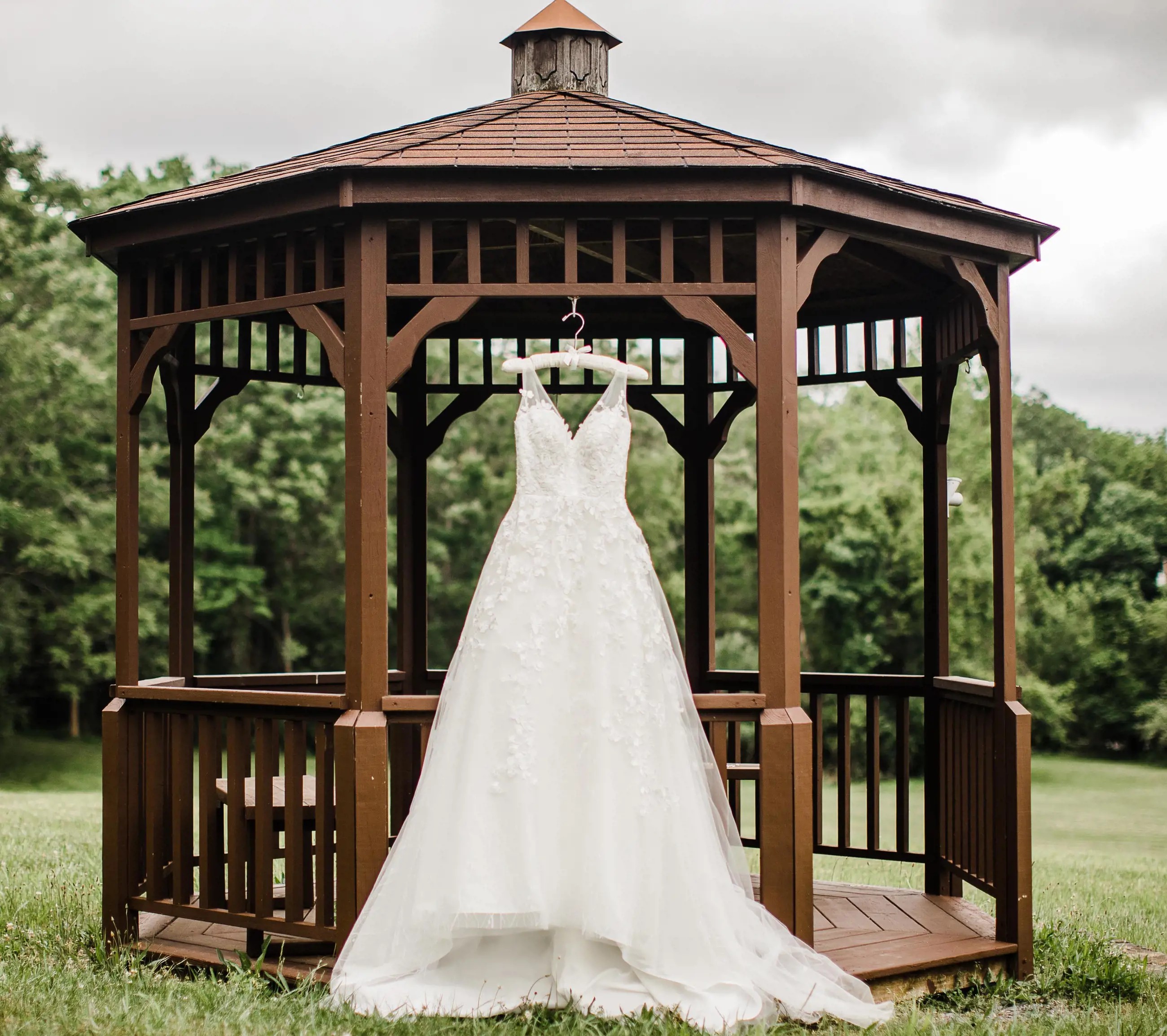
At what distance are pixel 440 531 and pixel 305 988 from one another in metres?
19.4

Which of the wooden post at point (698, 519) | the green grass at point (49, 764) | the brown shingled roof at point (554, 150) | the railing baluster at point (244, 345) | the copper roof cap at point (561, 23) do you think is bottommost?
the green grass at point (49, 764)

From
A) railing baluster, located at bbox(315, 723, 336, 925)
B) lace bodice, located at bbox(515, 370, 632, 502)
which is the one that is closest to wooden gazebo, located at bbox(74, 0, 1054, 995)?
railing baluster, located at bbox(315, 723, 336, 925)

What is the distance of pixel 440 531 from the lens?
77.5 ft

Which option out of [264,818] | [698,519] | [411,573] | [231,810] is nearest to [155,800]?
[231,810]

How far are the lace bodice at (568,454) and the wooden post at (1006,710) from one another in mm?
1744

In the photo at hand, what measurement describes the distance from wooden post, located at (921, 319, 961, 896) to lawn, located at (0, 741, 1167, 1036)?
0.79 m

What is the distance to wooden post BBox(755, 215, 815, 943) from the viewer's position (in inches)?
179

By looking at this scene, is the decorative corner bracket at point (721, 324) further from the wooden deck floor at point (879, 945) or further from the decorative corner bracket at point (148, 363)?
the wooden deck floor at point (879, 945)

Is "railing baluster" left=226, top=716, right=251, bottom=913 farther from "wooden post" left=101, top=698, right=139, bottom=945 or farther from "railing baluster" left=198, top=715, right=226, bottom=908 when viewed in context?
"wooden post" left=101, top=698, right=139, bottom=945

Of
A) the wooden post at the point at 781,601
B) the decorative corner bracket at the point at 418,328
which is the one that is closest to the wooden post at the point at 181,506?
the decorative corner bracket at the point at 418,328

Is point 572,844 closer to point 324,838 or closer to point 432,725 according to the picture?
point 432,725

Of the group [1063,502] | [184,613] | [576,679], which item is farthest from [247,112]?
[576,679]

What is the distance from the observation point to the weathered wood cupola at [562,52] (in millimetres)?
6191

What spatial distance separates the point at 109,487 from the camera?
2078 centimetres
